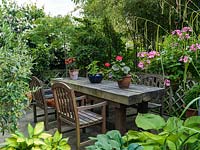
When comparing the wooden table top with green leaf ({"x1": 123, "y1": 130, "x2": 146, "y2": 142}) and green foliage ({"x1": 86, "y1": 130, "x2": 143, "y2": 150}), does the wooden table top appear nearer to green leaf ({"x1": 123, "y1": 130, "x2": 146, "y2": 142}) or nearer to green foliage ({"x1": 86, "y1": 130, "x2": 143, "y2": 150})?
green leaf ({"x1": 123, "y1": 130, "x2": 146, "y2": 142})

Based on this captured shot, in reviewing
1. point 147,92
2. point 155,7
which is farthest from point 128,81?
point 155,7

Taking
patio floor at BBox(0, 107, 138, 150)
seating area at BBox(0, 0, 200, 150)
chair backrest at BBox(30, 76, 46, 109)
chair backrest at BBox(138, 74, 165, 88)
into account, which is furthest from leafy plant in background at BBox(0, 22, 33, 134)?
chair backrest at BBox(138, 74, 165, 88)

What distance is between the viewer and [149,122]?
166 centimetres

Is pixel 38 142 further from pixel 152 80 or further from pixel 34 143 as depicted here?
pixel 152 80

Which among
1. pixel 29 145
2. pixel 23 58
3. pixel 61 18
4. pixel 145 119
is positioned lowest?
pixel 29 145

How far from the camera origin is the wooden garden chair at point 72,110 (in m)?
2.82

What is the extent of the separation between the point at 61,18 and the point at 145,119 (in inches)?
178

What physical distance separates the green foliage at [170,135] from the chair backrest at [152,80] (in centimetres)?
219

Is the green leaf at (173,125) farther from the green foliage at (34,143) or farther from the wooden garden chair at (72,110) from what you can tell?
the wooden garden chair at (72,110)

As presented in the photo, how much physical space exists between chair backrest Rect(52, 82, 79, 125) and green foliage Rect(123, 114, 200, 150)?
4.07ft

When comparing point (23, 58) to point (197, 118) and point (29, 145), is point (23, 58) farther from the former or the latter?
point (197, 118)

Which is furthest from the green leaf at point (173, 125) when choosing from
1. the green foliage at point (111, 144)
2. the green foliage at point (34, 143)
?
the green foliage at point (34, 143)

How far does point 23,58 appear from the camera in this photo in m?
2.22

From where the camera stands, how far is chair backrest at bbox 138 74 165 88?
3830mm
